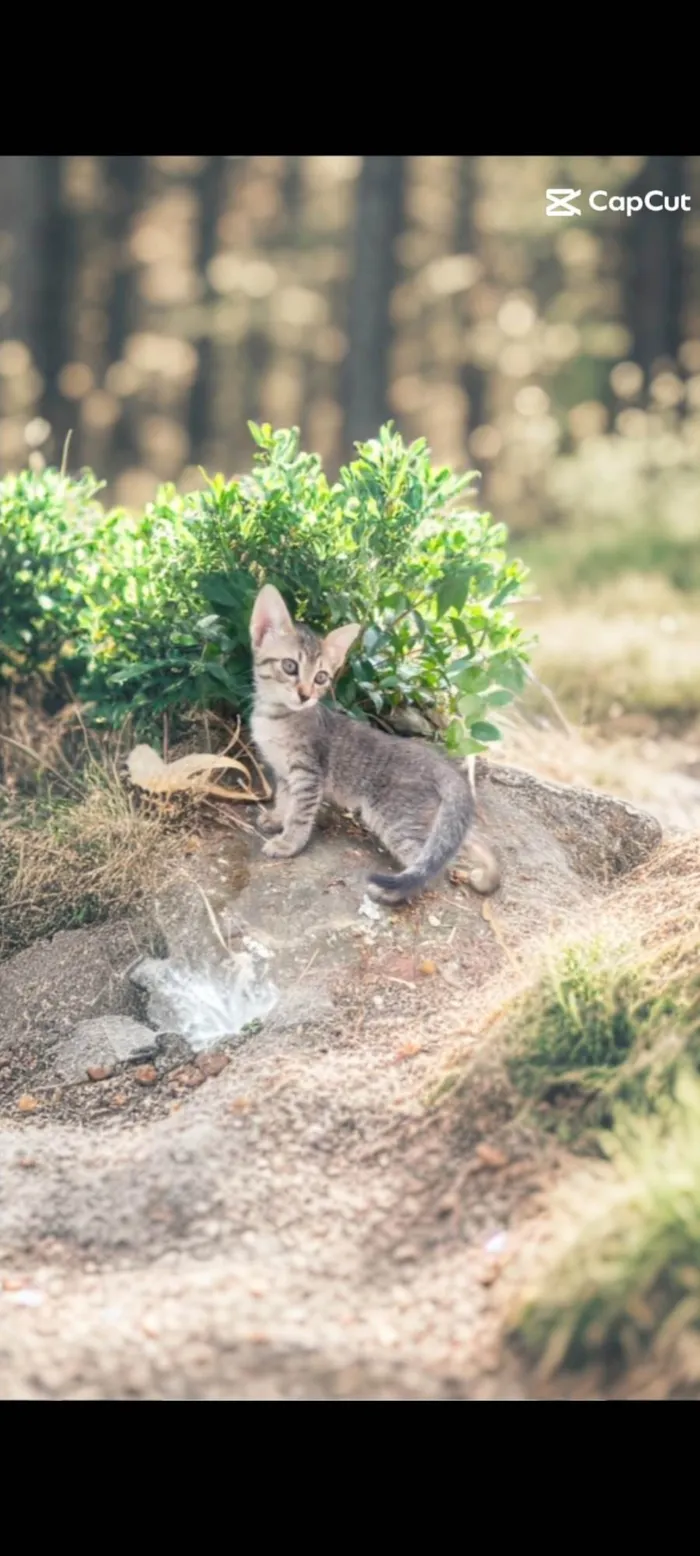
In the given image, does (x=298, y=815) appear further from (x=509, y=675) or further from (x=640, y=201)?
(x=640, y=201)

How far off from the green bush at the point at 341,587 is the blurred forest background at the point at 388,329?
14.8ft

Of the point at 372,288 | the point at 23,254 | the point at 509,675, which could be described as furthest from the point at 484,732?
the point at 23,254

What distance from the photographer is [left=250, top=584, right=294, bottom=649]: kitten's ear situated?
4.73 meters

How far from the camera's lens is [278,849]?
487 cm

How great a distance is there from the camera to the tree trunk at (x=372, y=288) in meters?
12.2

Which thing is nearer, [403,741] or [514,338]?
[403,741]

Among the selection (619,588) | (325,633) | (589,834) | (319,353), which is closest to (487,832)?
(589,834)

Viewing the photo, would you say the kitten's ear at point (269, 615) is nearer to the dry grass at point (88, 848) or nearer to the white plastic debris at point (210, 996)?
the dry grass at point (88, 848)

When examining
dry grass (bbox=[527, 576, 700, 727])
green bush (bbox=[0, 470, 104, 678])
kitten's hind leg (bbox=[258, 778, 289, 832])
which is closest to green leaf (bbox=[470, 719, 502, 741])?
kitten's hind leg (bbox=[258, 778, 289, 832])

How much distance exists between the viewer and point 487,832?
5.13m

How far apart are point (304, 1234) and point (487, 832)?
197 centimetres

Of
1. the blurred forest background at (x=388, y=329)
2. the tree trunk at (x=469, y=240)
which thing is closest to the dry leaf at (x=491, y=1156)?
the blurred forest background at (x=388, y=329)

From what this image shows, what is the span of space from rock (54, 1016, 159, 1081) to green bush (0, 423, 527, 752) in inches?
44.3

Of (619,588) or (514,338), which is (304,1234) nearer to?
(619,588)
